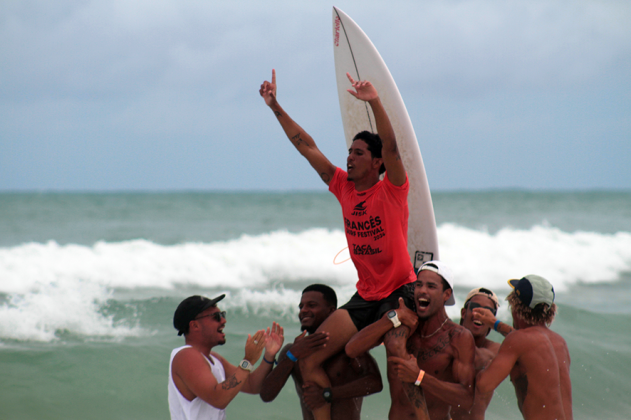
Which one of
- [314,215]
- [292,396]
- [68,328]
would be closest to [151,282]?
[68,328]

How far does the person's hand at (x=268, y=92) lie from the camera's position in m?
4.22

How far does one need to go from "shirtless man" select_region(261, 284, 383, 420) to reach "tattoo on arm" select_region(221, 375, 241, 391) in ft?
1.45

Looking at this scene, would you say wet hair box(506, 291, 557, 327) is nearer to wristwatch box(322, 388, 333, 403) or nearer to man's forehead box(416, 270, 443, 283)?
man's forehead box(416, 270, 443, 283)

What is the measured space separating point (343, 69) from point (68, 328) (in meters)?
6.43

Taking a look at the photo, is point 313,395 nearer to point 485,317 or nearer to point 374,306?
point 374,306

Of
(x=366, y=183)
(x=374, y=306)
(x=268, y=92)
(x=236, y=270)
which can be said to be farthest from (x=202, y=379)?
(x=236, y=270)

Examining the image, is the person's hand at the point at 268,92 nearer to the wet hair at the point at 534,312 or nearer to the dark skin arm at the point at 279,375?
the dark skin arm at the point at 279,375

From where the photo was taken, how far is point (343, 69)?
5289mm

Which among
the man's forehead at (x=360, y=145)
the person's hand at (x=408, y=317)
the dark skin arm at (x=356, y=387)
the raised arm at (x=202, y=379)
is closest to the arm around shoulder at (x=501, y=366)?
the person's hand at (x=408, y=317)

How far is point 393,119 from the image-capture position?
477 cm

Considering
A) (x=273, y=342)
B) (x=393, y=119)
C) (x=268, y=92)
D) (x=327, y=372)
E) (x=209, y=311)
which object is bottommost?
(x=327, y=372)

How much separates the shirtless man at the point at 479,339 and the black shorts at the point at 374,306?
1.78ft

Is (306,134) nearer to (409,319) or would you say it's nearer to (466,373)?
(409,319)

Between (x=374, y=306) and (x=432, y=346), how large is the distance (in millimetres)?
A: 464
